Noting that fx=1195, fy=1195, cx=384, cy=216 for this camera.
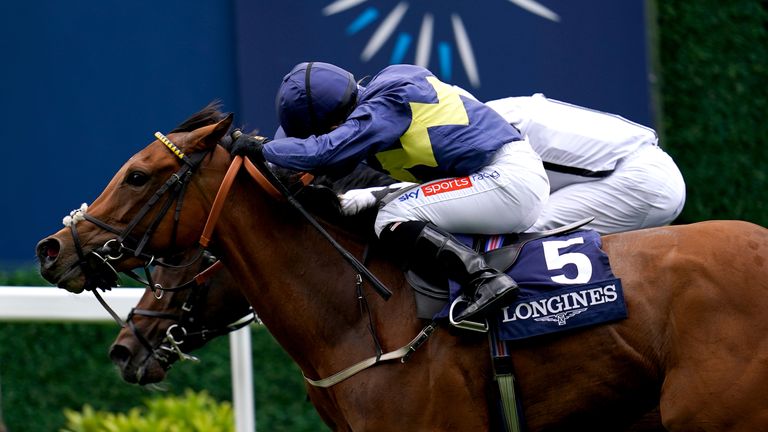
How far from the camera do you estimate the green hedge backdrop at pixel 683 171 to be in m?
6.73

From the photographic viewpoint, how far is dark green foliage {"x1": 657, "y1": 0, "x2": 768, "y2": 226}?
673 cm

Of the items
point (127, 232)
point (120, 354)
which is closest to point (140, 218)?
point (127, 232)

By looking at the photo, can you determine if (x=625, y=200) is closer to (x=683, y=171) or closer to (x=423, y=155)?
(x=423, y=155)

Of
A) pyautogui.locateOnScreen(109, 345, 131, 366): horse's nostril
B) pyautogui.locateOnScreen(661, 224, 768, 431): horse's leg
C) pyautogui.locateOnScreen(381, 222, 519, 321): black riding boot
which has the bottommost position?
pyautogui.locateOnScreen(109, 345, 131, 366): horse's nostril

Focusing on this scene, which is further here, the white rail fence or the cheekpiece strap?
the white rail fence

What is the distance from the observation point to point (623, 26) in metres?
6.54

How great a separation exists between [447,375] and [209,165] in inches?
41.7

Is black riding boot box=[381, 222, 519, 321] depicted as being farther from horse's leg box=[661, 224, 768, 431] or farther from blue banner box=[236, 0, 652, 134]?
blue banner box=[236, 0, 652, 134]

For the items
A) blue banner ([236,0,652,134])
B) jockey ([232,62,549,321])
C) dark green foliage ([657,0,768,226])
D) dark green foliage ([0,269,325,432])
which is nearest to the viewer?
jockey ([232,62,549,321])

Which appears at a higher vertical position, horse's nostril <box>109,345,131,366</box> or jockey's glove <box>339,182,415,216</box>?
jockey's glove <box>339,182,415,216</box>

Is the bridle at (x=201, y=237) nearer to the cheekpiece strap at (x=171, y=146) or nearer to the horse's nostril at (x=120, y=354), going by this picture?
the cheekpiece strap at (x=171, y=146)

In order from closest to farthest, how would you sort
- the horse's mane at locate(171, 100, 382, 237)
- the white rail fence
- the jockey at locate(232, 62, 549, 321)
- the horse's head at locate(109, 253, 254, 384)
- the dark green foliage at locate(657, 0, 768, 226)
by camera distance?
the jockey at locate(232, 62, 549, 321)
the horse's mane at locate(171, 100, 382, 237)
the horse's head at locate(109, 253, 254, 384)
the white rail fence
the dark green foliage at locate(657, 0, 768, 226)

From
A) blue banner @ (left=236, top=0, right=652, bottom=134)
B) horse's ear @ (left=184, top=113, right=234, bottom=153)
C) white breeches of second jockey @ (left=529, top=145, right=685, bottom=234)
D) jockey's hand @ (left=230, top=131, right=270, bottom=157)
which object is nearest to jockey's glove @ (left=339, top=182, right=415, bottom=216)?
jockey's hand @ (left=230, top=131, right=270, bottom=157)

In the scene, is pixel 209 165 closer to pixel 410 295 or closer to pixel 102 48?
pixel 410 295
